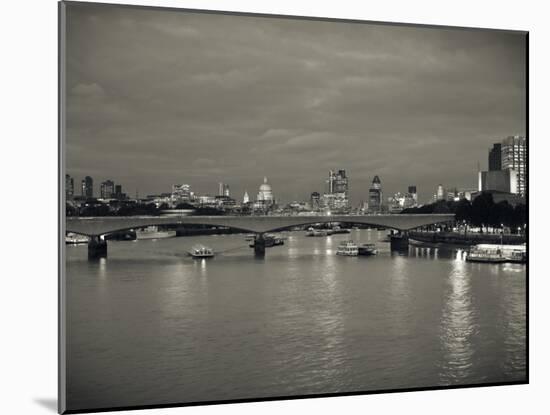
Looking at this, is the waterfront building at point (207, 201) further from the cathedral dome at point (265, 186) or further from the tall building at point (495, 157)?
the tall building at point (495, 157)

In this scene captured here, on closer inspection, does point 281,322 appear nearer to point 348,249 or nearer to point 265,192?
point 348,249

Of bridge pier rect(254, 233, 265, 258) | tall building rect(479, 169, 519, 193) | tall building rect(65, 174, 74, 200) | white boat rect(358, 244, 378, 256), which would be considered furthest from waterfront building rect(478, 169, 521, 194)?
tall building rect(65, 174, 74, 200)

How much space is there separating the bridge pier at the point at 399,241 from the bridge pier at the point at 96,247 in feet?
6.34

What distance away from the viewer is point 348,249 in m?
5.37

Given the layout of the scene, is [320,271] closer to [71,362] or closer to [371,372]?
[371,372]

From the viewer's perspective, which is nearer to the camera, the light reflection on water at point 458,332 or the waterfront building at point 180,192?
the waterfront building at point 180,192

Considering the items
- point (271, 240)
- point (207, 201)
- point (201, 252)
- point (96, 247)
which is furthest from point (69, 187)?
point (271, 240)

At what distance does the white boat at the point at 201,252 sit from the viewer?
5289mm

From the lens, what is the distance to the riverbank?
5438 millimetres

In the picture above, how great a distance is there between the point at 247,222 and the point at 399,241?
3.59 ft

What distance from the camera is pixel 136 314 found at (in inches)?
200

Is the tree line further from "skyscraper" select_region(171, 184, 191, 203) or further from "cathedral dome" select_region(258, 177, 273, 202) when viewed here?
"skyscraper" select_region(171, 184, 191, 203)

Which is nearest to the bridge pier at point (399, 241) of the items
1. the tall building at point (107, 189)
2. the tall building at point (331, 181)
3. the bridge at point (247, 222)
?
the bridge at point (247, 222)

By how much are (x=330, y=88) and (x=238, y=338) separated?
Answer: 1.69 m
